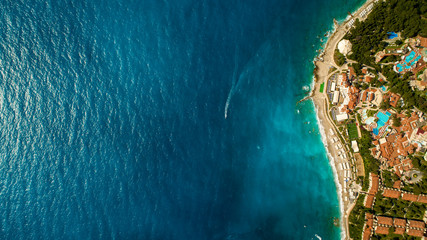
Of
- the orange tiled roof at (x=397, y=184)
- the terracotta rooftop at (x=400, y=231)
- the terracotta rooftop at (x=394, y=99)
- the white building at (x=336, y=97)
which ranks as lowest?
the terracotta rooftop at (x=400, y=231)

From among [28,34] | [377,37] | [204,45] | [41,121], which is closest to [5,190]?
[41,121]

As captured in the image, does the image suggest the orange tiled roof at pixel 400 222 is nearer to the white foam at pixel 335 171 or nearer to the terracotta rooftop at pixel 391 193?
the terracotta rooftop at pixel 391 193

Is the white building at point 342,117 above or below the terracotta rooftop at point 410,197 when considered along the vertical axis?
above

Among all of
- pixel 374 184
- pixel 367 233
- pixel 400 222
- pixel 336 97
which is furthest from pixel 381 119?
pixel 367 233

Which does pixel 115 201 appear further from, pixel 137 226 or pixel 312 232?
pixel 312 232

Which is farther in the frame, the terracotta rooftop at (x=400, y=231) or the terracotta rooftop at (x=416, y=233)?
the terracotta rooftop at (x=400, y=231)

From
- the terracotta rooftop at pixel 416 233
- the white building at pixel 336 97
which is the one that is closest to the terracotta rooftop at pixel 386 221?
the terracotta rooftop at pixel 416 233

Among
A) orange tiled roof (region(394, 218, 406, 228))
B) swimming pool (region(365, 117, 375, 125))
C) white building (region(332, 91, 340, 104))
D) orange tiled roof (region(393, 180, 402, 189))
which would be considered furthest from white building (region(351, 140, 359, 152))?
orange tiled roof (region(394, 218, 406, 228))

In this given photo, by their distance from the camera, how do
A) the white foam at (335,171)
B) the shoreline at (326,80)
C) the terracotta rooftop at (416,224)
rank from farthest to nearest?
the shoreline at (326,80), the white foam at (335,171), the terracotta rooftop at (416,224)

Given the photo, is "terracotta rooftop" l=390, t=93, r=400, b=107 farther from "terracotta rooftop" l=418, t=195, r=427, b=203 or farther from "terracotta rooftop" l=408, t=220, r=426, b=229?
"terracotta rooftop" l=408, t=220, r=426, b=229
